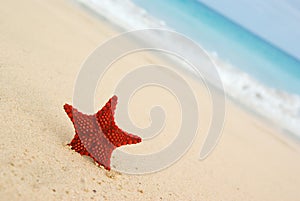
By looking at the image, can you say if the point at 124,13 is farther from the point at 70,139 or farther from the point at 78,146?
the point at 78,146

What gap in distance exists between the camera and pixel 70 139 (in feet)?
7.92

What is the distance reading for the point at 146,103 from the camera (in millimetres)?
3965

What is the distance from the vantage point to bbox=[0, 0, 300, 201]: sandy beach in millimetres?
2045

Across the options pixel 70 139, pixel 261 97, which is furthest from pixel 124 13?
pixel 70 139

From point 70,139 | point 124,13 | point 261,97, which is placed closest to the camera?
point 70,139

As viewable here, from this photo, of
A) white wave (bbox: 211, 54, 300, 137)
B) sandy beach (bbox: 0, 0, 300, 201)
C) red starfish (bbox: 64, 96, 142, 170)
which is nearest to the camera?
sandy beach (bbox: 0, 0, 300, 201)

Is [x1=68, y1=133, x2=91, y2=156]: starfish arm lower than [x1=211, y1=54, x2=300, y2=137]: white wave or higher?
lower

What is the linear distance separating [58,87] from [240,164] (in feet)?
6.35

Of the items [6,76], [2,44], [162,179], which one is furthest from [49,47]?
[162,179]

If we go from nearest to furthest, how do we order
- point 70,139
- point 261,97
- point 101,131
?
1. point 101,131
2. point 70,139
3. point 261,97

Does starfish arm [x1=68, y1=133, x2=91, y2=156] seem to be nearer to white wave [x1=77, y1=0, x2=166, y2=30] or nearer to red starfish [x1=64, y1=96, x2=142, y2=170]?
red starfish [x1=64, y1=96, x2=142, y2=170]

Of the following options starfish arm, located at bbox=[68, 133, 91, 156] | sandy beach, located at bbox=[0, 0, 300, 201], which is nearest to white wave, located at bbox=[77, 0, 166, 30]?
sandy beach, located at bbox=[0, 0, 300, 201]

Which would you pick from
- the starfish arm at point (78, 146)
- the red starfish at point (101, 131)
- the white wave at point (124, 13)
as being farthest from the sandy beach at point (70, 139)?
the white wave at point (124, 13)

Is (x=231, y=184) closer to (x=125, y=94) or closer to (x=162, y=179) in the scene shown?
(x=162, y=179)
